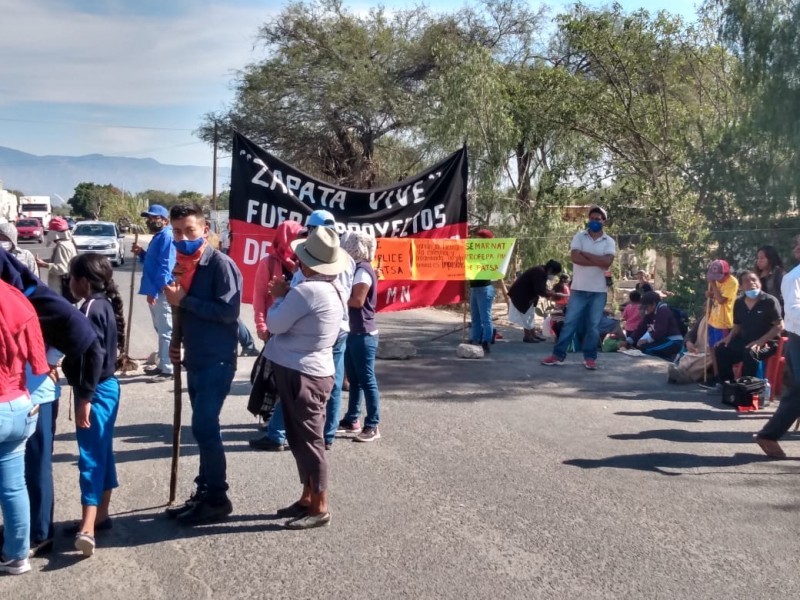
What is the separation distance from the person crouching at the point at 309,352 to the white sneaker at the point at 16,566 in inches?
56.9

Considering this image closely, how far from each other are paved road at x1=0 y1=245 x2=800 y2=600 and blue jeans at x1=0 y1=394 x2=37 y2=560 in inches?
7.9

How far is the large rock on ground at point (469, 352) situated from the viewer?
38.3ft

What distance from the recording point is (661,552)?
4.98 meters

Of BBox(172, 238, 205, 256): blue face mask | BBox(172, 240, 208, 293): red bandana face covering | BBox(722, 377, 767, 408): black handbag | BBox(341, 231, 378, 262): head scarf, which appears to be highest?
BBox(341, 231, 378, 262): head scarf

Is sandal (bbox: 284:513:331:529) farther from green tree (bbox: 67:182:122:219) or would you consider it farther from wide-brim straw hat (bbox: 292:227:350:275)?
green tree (bbox: 67:182:122:219)

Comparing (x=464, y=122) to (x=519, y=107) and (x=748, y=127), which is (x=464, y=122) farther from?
(x=748, y=127)

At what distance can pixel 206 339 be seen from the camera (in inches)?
206

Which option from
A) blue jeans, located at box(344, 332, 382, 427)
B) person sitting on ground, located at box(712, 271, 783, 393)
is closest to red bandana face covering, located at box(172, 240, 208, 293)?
blue jeans, located at box(344, 332, 382, 427)

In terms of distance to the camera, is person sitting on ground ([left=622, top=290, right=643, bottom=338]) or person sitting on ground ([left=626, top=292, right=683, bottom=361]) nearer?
person sitting on ground ([left=626, top=292, right=683, bottom=361])

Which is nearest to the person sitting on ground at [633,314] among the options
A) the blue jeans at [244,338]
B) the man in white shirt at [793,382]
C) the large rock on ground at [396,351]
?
the large rock on ground at [396,351]

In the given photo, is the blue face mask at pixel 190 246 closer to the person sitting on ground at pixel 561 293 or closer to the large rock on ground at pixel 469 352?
the large rock on ground at pixel 469 352

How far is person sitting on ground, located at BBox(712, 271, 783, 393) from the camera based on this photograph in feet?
29.9

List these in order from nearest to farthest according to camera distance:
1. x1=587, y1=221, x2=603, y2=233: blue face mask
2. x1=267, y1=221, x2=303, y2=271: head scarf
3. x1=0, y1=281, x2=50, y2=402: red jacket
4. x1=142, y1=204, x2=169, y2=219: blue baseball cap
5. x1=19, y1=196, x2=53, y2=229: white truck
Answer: x1=0, y1=281, x2=50, y2=402: red jacket < x1=267, y1=221, x2=303, y2=271: head scarf < x1=142, y1=204, x2=169, y2=219: blue baseball cap < x1=587, y1=221, x2=603, y2=233: blue face mask < x1=19, y1=196, x2=53, y2=229: white truck

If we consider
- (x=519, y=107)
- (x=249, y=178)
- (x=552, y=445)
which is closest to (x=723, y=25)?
(x=519, y=107)
